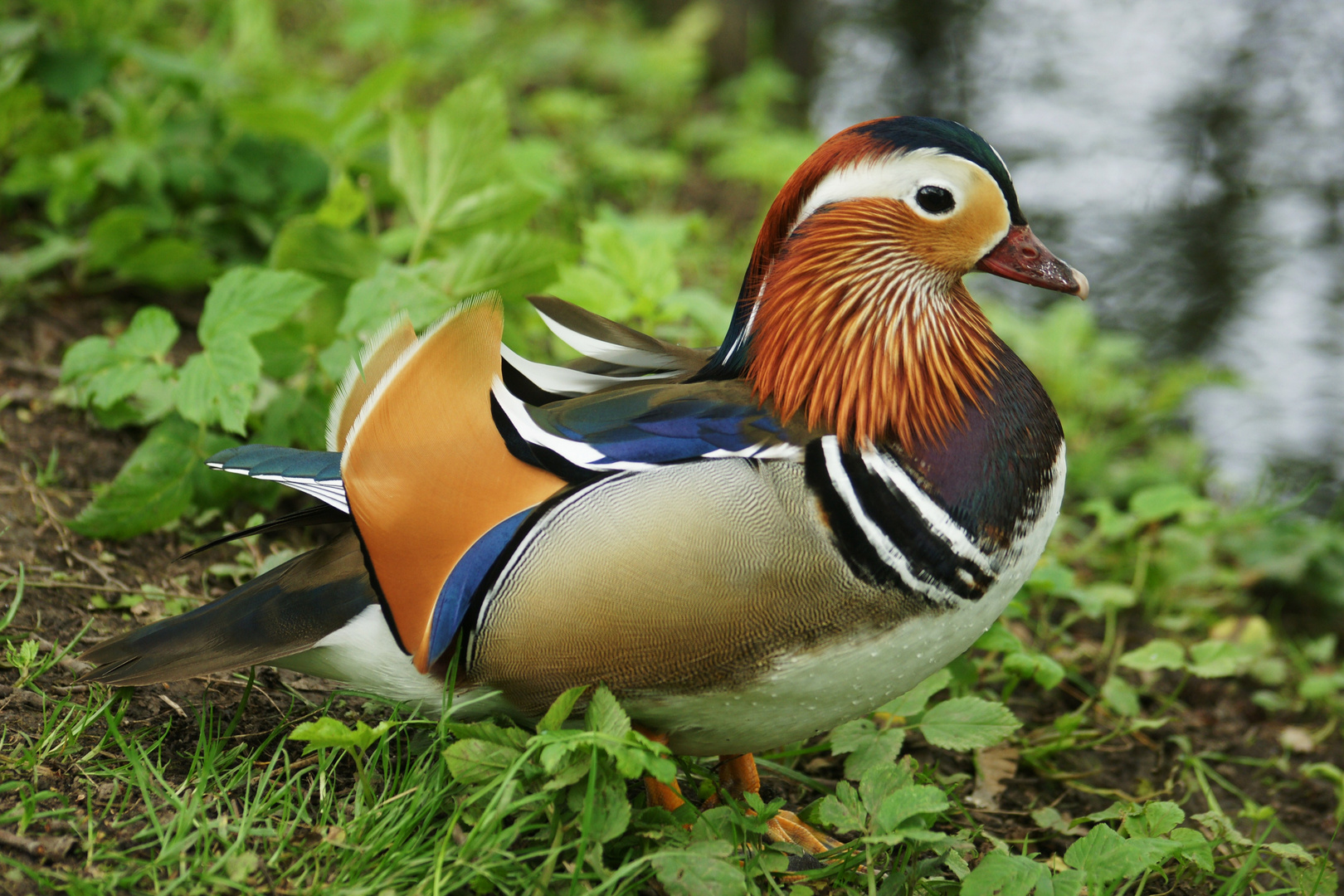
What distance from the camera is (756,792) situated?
6.49 feet

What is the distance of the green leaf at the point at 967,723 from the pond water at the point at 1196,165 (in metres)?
3.51

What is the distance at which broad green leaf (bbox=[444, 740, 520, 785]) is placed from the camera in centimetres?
168

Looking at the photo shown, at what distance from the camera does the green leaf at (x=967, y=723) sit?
1.97 m

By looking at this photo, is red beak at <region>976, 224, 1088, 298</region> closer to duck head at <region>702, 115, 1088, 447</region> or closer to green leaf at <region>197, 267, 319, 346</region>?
duck head at <region>702, 115, 1088, 447</region>

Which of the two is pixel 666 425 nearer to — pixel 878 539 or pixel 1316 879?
pixel 878 539

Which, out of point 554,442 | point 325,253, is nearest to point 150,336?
point 325,253

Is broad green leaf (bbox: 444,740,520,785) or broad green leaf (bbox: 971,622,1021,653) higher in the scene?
broad green leaf (bbox: 444,740,520,785)

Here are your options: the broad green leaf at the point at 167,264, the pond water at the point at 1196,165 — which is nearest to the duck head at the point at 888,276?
the broad green leaf at the point at 167,264

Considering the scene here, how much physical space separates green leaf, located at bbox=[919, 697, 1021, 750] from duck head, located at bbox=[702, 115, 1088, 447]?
2.01 ft

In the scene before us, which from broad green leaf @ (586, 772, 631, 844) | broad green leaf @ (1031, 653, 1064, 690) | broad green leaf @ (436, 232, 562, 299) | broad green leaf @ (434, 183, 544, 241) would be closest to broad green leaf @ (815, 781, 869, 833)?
broad green leaf @ (586, 772, 631, 844)

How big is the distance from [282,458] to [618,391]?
0.58 meters

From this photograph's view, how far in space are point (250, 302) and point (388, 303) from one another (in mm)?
295

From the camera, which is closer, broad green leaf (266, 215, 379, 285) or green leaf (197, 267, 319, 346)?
green leaf (197, 267, 319, 346)

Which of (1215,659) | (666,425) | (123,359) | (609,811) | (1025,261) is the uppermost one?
(1025,261)
